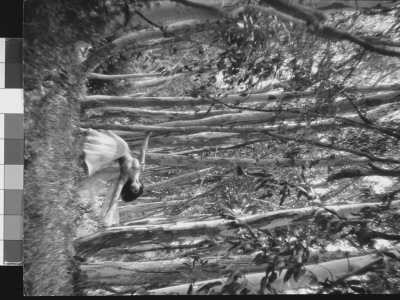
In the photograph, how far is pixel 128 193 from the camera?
200 centimetres

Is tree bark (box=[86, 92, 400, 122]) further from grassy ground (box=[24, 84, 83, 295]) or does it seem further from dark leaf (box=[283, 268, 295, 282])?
dark leaf (box=[283, 268, 295, 282])

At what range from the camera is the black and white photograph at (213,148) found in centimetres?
187

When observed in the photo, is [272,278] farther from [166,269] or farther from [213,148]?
[213,148]

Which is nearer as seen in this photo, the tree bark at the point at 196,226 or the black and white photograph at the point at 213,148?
the black and white photograph at the point at 213,148

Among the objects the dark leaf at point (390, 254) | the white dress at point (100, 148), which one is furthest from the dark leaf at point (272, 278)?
the white dress at point (100, 148)

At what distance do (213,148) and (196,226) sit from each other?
0.41 meters

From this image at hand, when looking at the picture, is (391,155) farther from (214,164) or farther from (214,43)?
(214,43)

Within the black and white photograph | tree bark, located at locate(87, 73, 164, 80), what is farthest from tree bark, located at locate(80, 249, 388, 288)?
tree bark, located at locate(87, 73, 164, 80)

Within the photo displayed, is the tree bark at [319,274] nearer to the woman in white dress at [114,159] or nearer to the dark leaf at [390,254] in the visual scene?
the dark leaf at [390,254]

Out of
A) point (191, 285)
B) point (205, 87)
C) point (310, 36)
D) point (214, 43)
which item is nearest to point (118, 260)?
point (191, 285)

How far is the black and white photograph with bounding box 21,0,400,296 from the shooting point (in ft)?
6.13

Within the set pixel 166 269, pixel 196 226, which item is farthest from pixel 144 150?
pixel 166 269

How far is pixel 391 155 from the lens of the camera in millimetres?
1992

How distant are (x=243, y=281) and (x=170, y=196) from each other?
0.57 m
